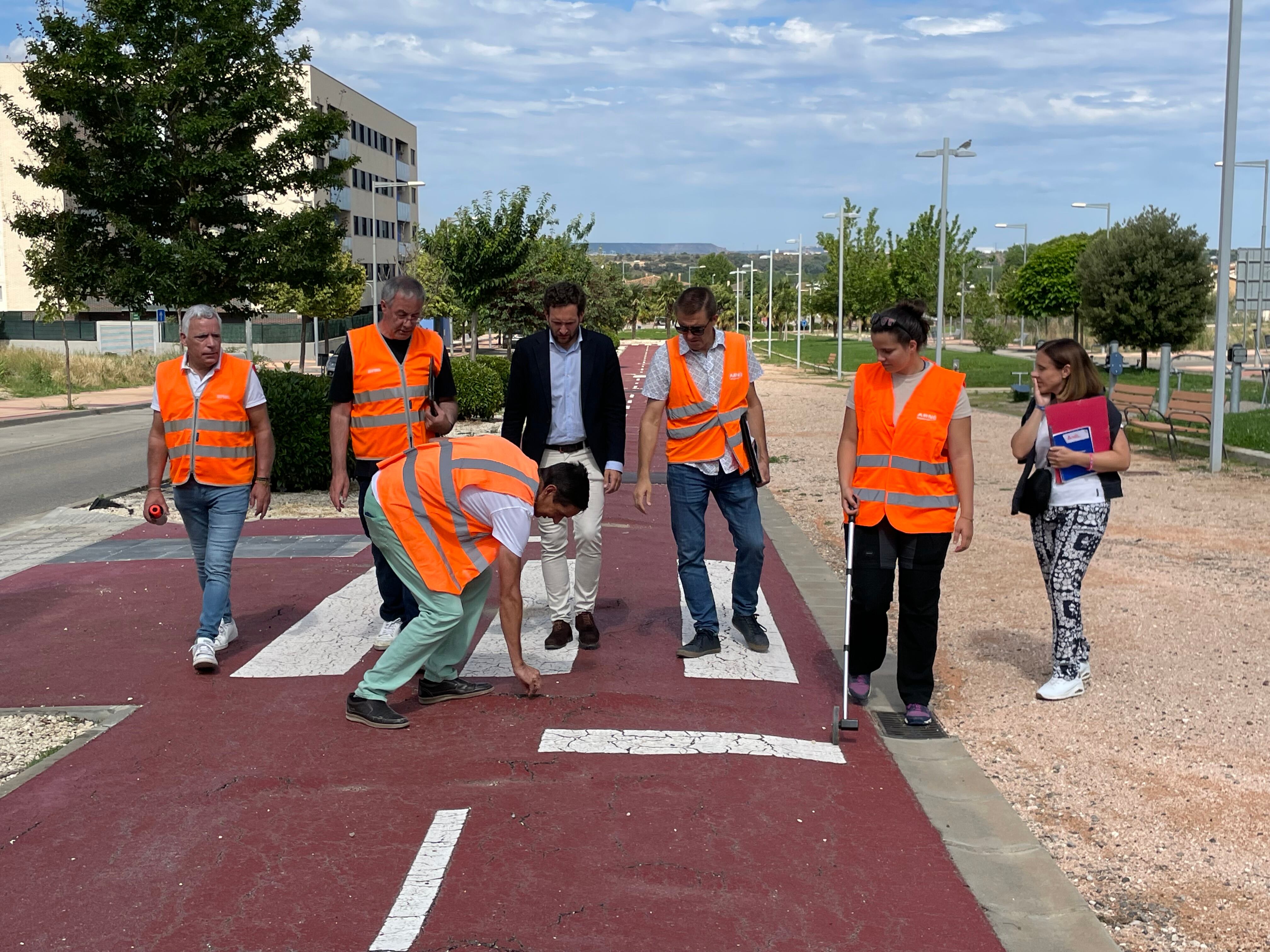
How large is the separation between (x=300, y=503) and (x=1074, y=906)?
991 centimetres

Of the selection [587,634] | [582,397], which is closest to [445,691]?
A: [587,634]

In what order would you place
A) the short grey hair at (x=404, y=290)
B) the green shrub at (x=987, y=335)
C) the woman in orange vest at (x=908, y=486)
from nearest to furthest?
the woman in orange vest at (x=908, y=486) → the short grey hair at (x=404, y=290) → the green shrub at (x=987, y=335)

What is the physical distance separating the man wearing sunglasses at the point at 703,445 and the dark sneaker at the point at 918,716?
1193mm

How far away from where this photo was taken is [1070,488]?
607cm

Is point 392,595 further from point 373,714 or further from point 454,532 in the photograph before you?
point 454,532

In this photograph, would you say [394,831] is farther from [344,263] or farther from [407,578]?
[344,263]

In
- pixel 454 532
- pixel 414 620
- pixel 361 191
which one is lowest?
pixel 414 620

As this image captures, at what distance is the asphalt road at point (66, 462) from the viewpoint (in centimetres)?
1433

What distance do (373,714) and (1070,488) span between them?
3.39 meters

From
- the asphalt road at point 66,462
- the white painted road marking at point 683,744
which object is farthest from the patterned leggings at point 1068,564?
the asphalt road at point 66,462

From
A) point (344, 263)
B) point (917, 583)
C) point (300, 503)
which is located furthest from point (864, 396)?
point (344, 263)

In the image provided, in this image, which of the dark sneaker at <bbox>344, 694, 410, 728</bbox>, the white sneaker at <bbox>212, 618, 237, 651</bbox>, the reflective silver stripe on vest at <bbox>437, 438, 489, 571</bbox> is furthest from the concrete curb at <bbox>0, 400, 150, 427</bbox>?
the reflective silver stripe on vest at <bbox>437, 438, 489, 571</bbox>

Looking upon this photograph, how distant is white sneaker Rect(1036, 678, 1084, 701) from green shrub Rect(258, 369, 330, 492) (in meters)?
8.42

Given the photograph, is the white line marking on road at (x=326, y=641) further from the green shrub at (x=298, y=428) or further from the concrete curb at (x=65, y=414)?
the concrete curb at (x=65, y=414)
